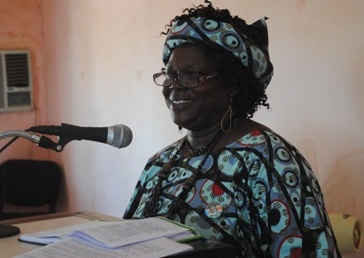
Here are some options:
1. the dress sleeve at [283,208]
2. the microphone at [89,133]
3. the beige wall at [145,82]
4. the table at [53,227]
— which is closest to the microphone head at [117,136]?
the microphone at [89,133]

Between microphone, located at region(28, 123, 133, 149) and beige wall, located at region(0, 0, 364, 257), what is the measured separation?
945 millimetres

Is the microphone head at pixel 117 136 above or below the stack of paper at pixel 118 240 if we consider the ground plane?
above

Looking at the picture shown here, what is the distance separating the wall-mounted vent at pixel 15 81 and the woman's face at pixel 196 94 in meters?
2.86

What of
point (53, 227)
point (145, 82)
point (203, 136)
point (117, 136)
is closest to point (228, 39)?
point (203, 136)

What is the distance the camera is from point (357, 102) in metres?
2.13

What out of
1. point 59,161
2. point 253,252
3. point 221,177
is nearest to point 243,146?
point 221,177

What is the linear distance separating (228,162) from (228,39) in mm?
359

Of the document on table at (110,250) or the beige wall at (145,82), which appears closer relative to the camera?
the document on table at (110,250)

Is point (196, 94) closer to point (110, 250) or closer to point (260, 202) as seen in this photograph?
point (260, 202)

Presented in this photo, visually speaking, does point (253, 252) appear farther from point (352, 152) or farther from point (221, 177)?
point (352, 152)

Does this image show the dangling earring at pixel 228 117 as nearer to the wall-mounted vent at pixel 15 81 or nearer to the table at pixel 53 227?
the table at pixel 53 227

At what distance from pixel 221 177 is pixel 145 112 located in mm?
1769

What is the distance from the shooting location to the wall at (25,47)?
447cm

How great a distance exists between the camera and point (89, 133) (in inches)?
60.0
